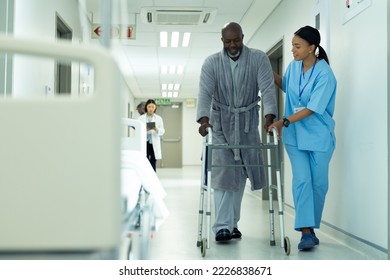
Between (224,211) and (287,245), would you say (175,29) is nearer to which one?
(224,211)

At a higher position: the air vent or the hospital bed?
the air vent

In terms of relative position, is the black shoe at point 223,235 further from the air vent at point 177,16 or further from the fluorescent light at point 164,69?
the fluorescent light at point 164,69

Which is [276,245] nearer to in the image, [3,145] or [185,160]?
[3,145]

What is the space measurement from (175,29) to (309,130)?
3721 mm

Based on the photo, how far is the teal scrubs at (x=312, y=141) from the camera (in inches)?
109

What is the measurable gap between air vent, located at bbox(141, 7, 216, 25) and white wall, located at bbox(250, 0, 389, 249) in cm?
208

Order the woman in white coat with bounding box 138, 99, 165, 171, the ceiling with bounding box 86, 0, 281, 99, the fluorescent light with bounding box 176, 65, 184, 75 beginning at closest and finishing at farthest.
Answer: the ceiling with bounding box 86, 0, 281, 99 → the woman in white coat with bounding box 138, 99, 165, 171 → the fluorescent light with bounding box 176, 65, 184, 75

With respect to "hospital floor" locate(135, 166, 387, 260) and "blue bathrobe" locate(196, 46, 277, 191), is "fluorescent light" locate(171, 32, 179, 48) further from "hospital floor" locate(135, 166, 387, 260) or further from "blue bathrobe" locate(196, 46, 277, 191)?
"blue bathrobe" locate(196, 46, 277, 191)

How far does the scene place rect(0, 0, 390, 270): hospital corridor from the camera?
0.88 m

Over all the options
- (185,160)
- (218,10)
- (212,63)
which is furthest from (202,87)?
(185,160)

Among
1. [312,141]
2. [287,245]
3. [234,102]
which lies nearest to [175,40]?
[234,102]

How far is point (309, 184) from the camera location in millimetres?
2826

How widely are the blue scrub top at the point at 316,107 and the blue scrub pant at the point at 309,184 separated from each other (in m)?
0.07

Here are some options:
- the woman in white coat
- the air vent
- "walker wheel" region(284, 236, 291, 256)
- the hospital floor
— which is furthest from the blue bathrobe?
the woman in white coat
